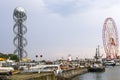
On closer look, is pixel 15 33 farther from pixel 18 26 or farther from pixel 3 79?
pixel 3 79

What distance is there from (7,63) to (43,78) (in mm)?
47373

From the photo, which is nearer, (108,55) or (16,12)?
(108,55)

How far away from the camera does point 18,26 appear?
169250 millimetres

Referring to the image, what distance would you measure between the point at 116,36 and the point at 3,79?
127831 millimetres

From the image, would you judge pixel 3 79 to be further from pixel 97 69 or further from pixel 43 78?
pixel 97 69

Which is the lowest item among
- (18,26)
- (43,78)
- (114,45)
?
(43,78)

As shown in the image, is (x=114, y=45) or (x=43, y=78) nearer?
(x=43, y=78)

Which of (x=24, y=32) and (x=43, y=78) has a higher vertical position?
(x=24, y=32)

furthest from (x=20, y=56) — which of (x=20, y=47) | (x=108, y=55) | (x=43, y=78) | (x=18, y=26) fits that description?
(x=43, y=78)

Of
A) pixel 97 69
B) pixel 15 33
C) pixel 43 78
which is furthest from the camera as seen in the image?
pixel 15 33

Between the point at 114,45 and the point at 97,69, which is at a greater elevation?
the point at 114,45

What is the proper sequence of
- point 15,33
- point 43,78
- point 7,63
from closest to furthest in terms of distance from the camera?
point 43,78 → point 7,63 → point 15,33

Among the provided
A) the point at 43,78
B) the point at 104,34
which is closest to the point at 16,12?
the point at 104,34

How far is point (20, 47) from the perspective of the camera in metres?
170
